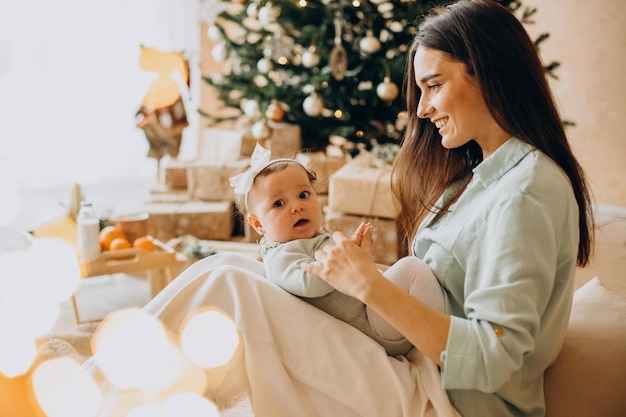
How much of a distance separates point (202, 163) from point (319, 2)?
1.20 metres

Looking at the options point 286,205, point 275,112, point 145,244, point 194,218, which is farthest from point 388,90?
point 286,205

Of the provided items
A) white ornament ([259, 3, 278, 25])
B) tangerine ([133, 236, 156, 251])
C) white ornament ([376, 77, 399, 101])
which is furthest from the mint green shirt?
white ornament ([259, 3, 278, 25])

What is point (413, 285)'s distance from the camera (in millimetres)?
1141

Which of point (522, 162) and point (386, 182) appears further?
point (386, 182)

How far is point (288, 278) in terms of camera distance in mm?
1254

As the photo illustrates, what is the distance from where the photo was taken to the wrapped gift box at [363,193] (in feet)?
9.85

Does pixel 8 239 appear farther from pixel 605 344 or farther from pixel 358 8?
pixel 605 344

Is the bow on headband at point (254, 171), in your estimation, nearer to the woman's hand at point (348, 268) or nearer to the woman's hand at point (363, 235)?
the woman's hand at point (363, 235)

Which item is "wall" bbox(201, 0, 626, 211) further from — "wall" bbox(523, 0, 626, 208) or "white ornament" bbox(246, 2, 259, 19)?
"white ornament" bbox(246, 2, 259, 19)

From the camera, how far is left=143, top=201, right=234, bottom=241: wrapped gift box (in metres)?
3.39

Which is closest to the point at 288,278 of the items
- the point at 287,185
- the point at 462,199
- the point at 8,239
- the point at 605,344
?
the point at 287,185

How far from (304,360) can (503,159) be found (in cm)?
55

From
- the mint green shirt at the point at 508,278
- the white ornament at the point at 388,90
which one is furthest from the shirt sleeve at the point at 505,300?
the white ornament at the point at 388,90

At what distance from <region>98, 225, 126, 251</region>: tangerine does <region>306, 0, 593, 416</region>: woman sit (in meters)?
1.63
